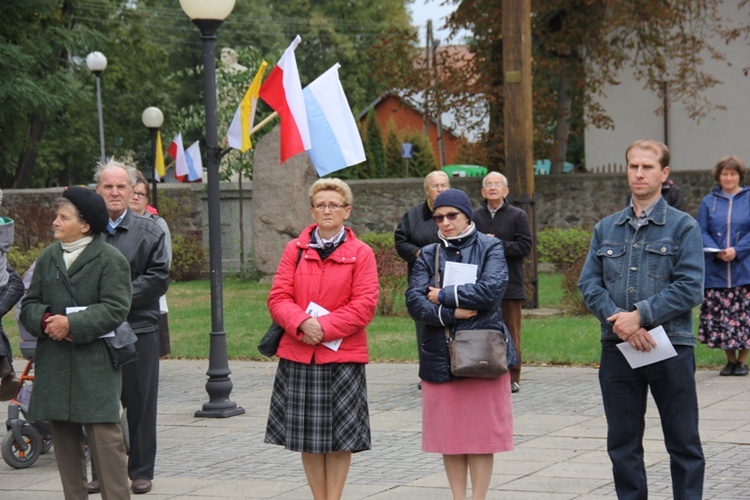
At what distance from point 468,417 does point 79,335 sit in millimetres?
2055

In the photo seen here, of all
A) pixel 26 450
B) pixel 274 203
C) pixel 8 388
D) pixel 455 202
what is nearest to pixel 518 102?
pixel 274 203

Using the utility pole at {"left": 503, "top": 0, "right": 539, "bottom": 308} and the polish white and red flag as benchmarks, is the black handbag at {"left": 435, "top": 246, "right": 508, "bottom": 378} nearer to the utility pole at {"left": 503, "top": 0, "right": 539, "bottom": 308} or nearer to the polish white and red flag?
the polish white and red flag

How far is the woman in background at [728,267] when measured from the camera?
11062 mm

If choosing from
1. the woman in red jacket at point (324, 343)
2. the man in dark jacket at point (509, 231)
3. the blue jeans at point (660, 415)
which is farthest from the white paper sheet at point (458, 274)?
the man in dark jacket at point (509, 231)

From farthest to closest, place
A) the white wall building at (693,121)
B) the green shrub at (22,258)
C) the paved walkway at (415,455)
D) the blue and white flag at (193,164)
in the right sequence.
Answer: the white wall building at (693,121) → the blue and white flag at (193,164) → the green shrub at (22,258) → the paved walkway at (415,455)

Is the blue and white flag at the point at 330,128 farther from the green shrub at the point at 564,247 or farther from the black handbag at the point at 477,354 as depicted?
the green shrub at the point at 564,247

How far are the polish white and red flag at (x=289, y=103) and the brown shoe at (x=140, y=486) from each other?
350 cm

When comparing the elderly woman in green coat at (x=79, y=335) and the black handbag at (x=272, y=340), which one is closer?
the elderly woman in green coat at (x=79, y=335)

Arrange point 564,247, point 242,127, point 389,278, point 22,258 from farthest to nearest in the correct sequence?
1. point 22,258
2. point 564,247
3. point 389,278
4. point 242,127

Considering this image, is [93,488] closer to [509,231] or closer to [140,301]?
[140,301]

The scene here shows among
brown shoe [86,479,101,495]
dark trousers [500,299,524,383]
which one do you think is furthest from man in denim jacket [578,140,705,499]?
dark trousers [500,299,524,383]

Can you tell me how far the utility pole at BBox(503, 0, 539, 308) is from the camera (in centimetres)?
1588

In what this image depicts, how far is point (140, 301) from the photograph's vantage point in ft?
23.9

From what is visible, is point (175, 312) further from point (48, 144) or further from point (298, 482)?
point (48, 144)
